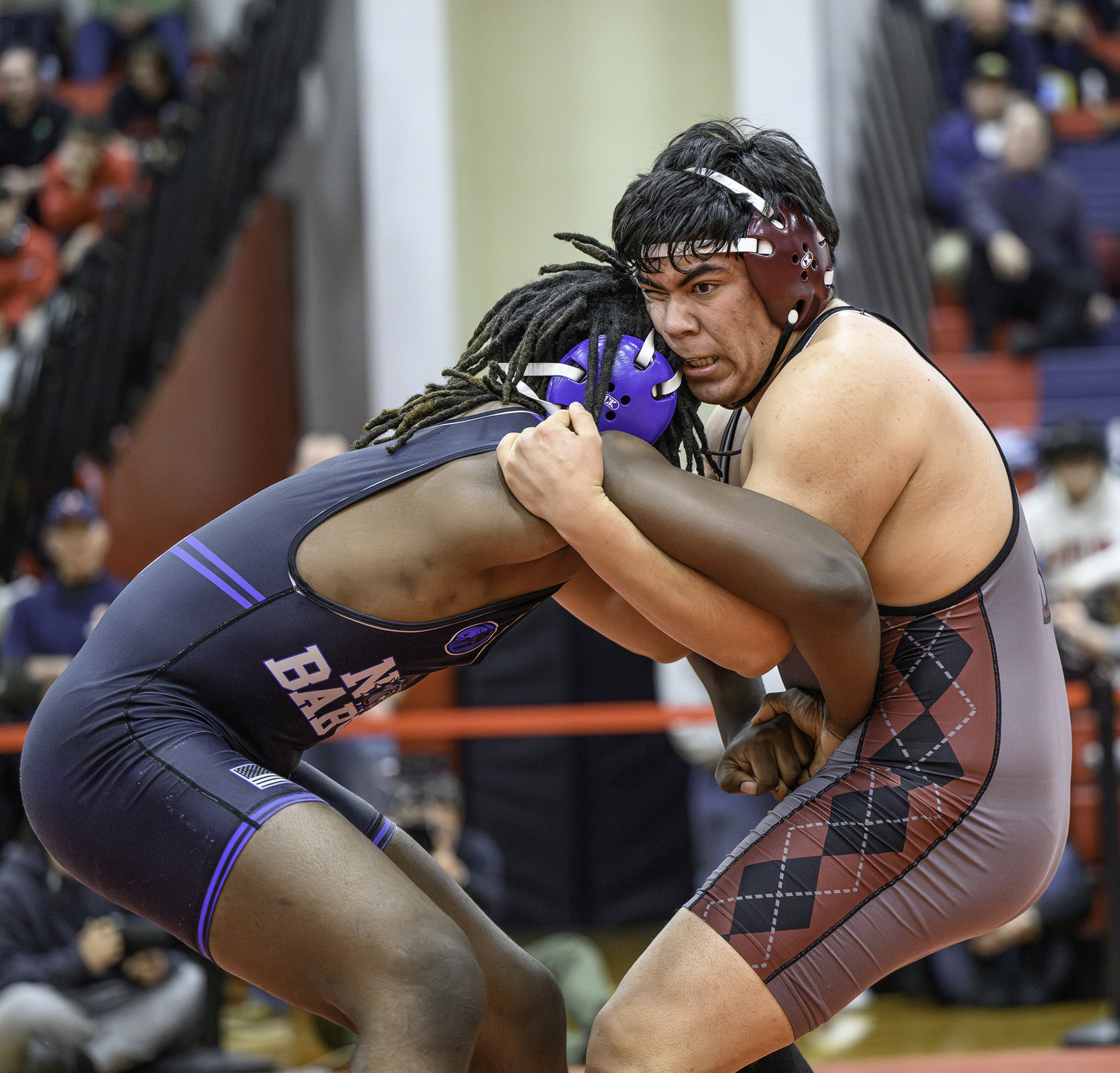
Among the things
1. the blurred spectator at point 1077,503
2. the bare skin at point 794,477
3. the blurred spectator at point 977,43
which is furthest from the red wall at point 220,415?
the bare skin at point 794,477

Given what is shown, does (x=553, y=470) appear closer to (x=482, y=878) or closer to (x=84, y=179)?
(x=482, y=878)

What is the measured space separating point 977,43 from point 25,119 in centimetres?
611

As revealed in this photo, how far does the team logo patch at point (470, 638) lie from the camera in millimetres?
2148

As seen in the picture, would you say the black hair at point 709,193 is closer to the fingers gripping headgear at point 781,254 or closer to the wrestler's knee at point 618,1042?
the fingers gripping headgear at point 781,254

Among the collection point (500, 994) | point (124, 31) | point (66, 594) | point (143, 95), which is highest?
point (124, 31)

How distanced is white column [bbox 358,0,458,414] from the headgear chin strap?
19.5 ft

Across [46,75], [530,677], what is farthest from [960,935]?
[46,75]

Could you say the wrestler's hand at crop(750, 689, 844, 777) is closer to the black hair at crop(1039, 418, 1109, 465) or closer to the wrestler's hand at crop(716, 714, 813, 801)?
the wrestler's hand at crop(716, 714, 813, 801)

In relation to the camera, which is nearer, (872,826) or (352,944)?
(352,944)

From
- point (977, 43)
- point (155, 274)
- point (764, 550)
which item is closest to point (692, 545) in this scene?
point (764, 550)

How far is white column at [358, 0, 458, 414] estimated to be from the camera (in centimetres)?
819

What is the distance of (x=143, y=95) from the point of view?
391 inches

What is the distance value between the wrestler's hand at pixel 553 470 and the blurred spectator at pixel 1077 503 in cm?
406

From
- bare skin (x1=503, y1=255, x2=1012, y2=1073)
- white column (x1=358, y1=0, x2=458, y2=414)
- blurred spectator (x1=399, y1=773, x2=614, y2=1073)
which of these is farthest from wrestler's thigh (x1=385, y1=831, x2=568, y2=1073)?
white column (x1=358, y1=0, x2=458, y2=414)
